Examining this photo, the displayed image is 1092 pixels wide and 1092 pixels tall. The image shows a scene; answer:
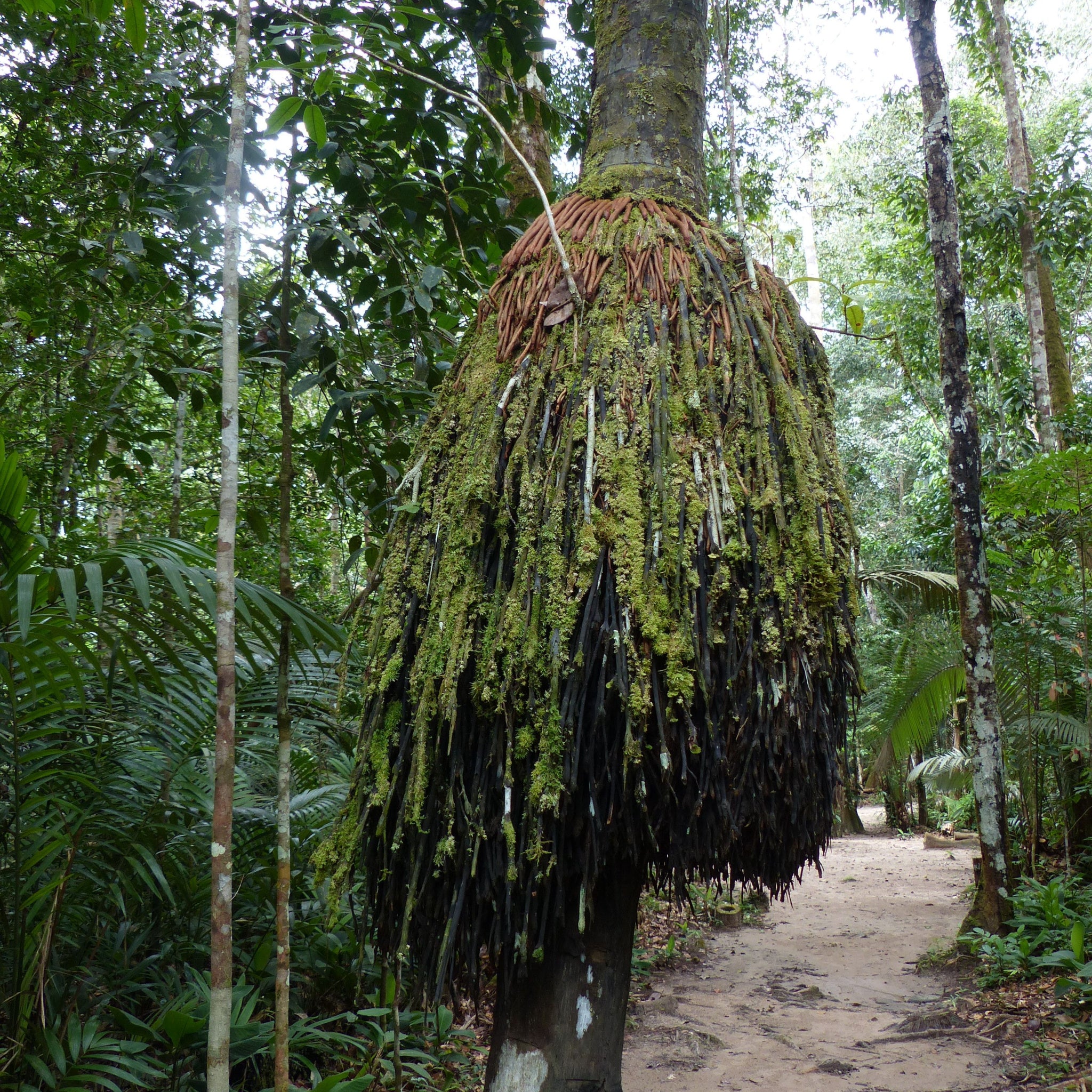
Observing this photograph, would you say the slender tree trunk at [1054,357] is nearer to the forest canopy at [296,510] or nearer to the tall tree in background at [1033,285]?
the tall tree in background at [1033,285]

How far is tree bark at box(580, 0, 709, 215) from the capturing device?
1742 mm

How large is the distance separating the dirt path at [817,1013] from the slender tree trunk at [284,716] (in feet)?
8.13

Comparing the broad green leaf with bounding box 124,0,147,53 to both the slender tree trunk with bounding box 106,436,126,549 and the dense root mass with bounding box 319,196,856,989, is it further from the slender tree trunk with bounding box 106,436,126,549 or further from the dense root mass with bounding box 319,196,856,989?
the slender tree trunk with bounding box 106,436,126,549

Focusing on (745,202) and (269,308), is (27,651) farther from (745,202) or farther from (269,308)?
(745,202)

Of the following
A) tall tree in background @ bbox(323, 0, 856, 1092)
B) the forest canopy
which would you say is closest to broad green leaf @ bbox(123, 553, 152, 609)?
the forest canopy

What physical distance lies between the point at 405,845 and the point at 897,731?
7.51 meters

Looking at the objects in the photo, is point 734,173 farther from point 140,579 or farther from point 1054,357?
point 1054,357

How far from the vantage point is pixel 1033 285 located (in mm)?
8320

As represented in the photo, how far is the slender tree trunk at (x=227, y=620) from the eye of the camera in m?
1.45

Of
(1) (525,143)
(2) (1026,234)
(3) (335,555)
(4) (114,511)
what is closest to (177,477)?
(4) (114,511)

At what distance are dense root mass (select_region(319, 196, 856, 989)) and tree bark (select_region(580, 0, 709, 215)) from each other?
24 cm

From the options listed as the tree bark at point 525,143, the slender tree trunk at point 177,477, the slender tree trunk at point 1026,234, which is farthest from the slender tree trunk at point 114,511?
the slender tree trunk at point 1026,234

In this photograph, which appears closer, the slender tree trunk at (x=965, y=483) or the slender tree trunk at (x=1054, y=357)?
the slender tree trunk at (x=965, y=483)

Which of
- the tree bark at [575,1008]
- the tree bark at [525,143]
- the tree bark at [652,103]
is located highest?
the tree bark at [525,143]
